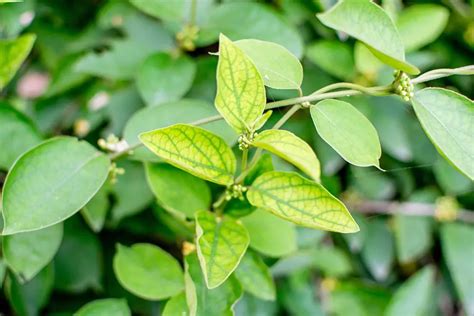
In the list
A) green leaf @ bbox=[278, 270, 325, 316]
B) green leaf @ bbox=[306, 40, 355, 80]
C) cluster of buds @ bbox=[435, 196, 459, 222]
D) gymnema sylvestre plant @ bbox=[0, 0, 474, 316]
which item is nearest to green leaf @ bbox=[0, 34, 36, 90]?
gymnema sylvestre plant @ bbox=[0, 0, 474, 316]

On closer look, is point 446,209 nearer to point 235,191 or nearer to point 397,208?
point 397,208

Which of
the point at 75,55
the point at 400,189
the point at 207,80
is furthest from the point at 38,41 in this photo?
the point at 400,189

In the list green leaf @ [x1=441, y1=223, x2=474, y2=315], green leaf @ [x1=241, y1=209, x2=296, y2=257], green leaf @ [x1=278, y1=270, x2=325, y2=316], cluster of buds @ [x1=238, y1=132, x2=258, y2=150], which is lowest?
green leaf @ [x1=278, y1=270, x2=325, y2=316]

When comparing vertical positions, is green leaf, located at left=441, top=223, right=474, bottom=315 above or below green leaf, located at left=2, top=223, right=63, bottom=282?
below

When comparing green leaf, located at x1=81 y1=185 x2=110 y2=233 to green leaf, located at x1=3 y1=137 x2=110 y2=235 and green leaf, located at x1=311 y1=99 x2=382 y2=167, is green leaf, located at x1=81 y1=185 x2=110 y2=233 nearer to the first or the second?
green leaf, located at x1=3 y1=137 x2=110 y2=235

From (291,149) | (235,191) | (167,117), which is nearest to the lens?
(291,149)

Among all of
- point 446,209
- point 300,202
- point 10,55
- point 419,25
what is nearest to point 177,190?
point 300,202
